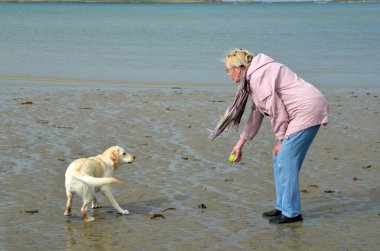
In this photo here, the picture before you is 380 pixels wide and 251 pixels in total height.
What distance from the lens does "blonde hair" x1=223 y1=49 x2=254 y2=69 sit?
20.4 ft

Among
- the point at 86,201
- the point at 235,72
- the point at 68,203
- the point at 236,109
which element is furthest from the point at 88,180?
the point at 235,72

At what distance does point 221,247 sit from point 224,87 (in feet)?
38.8

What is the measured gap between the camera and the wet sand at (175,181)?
6.26 m

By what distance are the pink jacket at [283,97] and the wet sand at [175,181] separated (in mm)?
964

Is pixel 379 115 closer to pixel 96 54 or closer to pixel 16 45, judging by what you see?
pixel 96 54

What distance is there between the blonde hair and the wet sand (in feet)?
4.65

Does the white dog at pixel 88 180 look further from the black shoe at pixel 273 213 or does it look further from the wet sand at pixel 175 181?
the black shoe at pixel 273 213

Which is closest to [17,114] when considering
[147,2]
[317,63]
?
[317,63]

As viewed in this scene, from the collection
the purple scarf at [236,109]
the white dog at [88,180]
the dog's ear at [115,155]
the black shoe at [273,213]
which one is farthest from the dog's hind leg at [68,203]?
the black shoe at [273,213]

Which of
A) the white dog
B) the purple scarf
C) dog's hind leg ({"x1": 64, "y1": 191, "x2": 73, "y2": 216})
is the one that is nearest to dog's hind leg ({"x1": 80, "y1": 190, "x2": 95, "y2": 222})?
the white dog

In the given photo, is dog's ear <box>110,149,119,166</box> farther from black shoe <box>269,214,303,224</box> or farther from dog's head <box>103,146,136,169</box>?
black shoe <box>269,214,303,224</box>

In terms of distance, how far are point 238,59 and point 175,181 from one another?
2.40 meters

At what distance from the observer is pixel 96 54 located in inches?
1162

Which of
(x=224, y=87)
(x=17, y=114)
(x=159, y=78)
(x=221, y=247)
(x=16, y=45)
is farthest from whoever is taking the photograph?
(x=16, y=45)
